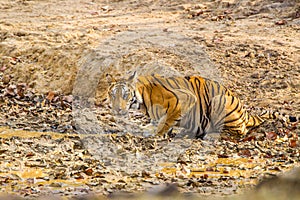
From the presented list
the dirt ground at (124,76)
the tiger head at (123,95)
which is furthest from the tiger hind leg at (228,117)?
the tiger head at (123,95)

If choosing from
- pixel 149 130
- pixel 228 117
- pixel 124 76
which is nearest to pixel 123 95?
pixel 149 130

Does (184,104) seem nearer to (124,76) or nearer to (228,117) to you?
→ (228,117)

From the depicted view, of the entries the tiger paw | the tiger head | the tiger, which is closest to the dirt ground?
the tiger paw

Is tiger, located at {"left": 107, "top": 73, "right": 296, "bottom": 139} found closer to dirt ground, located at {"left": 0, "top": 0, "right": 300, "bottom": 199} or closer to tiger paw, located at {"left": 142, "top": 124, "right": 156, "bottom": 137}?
tiger paw, located at {"left": 142, "top": 124, "right": 156, "bottom": 137}

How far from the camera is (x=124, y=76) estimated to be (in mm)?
10133

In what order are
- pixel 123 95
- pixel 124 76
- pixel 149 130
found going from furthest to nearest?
pixel 124 76, pixel 149 130, pixel 123 95

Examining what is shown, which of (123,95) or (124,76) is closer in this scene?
(123,95)

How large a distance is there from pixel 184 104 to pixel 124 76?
8.68 feet

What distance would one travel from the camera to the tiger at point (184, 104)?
761 cm

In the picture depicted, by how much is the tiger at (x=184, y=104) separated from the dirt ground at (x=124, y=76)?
0.79ft

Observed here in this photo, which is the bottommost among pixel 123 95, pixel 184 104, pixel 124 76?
pixel 124 76

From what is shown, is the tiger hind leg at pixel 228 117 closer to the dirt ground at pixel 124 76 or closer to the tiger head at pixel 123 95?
the dirt ground at pixel 124 76

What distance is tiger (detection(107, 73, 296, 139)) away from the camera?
761 cm

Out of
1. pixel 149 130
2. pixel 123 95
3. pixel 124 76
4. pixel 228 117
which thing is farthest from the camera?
pixel 124 76
